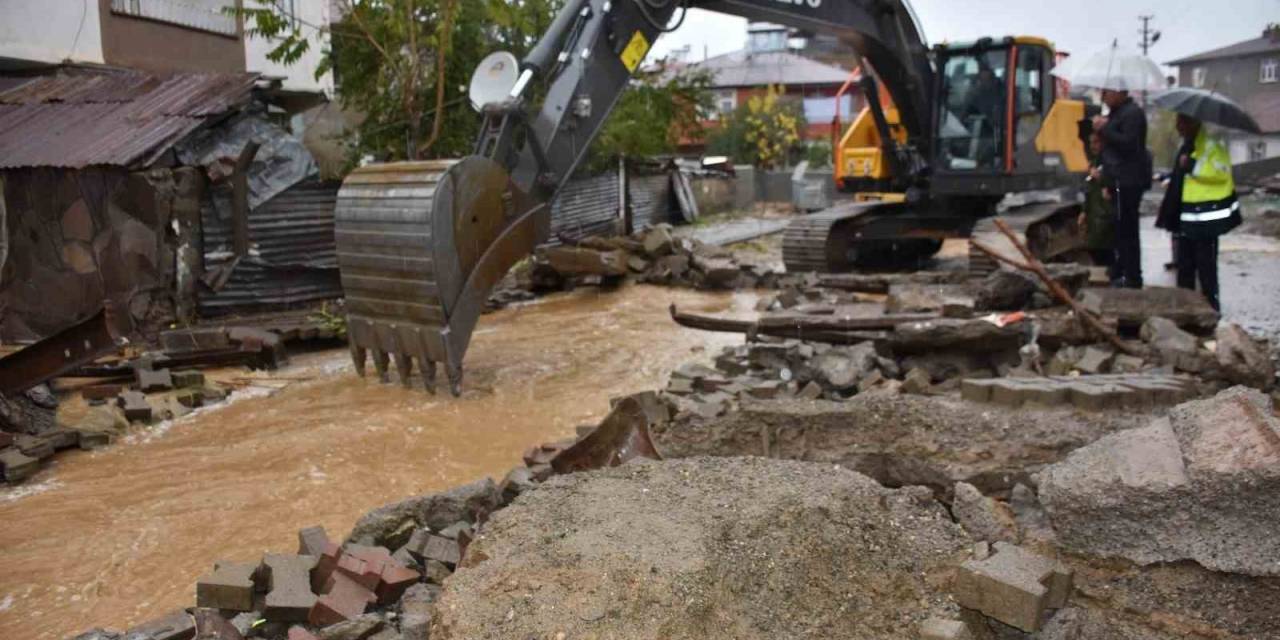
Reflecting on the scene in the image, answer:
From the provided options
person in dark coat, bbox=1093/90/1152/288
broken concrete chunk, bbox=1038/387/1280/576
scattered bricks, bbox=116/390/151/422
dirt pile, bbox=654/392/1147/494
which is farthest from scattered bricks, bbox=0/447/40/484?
person in dark coat, bbox=1093/90/1152/288

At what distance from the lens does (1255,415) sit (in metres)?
3.22

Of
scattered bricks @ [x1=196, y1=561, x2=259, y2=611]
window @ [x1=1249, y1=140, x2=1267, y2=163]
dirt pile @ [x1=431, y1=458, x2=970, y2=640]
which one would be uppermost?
window @ [x1=1249, y1=140, x2=1267, y2=163]

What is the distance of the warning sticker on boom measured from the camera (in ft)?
28.5

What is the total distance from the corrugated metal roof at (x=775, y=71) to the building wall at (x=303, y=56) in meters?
27.2

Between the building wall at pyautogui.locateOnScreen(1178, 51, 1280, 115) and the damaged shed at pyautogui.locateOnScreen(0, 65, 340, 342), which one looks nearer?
the building wall at pyautogui.locateOnScreen(1178, 51, 1280, 115)

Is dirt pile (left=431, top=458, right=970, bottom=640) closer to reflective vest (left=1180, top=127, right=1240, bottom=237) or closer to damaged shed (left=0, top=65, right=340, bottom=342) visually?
reflective vest (left=1180, top=127, right=1240, bottom=237)

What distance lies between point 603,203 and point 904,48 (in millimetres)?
7352

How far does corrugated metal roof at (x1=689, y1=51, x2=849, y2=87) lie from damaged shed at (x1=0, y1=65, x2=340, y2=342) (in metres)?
31.7

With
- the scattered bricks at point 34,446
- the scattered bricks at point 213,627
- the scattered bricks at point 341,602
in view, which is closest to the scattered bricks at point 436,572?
the scattered bricks at point 341,602

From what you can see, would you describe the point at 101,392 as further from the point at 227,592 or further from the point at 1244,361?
the point at 1244,361

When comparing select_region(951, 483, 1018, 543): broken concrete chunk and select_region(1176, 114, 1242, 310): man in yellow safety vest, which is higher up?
select_region(1176, 114, 1242, 310): man in yellow safety vest

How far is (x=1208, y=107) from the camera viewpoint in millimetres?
8031

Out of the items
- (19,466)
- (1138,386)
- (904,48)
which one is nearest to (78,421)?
(19,466)

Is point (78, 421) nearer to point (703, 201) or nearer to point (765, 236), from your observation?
point (765, 236)
